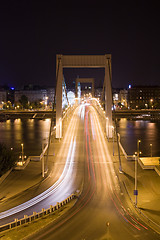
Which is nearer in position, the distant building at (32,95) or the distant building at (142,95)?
the distant building at (142,95)

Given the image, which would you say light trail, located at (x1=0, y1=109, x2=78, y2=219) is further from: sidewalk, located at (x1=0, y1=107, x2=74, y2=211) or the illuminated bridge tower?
the illuminated bridge tower

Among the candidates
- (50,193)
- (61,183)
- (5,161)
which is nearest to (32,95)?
(5,161)

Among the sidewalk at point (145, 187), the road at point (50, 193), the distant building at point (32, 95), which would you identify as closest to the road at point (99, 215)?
the sidewalk at point (145, 187)

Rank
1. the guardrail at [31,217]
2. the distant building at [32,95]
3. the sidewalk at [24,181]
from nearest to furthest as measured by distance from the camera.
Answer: the guardrail at [31,217] → the sidewalk at [24,181] → the distant building at [32,95]

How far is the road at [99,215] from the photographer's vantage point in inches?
333

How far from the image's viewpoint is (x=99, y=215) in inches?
399

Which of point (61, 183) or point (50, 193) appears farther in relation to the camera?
point (61, 183)

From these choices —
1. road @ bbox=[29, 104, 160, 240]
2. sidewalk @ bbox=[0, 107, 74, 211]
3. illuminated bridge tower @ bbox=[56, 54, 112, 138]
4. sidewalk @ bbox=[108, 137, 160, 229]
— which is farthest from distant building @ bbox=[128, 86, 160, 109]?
road @ bbox=[29, 104, 160, 240]

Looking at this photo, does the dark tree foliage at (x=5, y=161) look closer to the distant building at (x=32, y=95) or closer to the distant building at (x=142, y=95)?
the distant building at (x=142, y=95)

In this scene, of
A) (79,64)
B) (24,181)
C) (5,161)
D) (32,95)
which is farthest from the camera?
(32,95)

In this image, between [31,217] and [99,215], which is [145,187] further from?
[31,217]

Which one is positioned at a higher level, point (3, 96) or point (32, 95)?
point (32, 95)

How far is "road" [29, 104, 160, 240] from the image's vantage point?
8453mm

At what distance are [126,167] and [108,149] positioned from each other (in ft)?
14.8
